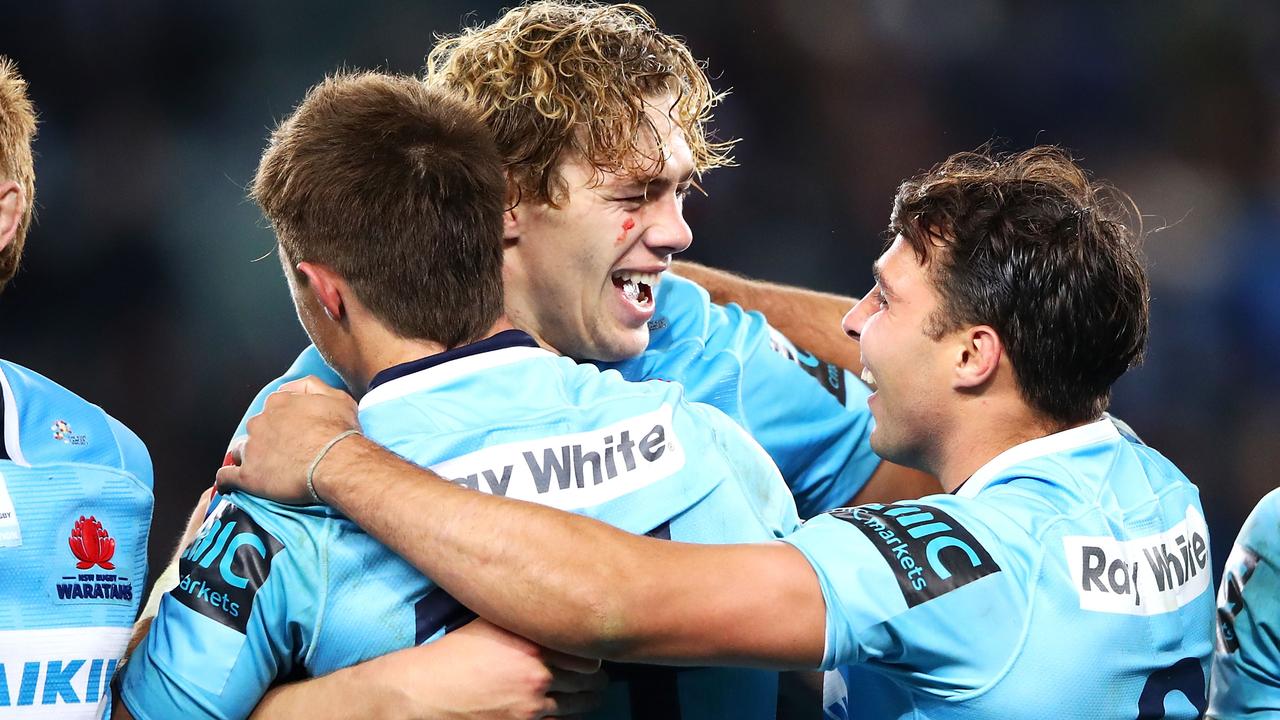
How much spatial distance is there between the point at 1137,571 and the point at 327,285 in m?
1.49

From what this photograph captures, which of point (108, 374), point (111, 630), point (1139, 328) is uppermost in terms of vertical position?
point (1139, 328)


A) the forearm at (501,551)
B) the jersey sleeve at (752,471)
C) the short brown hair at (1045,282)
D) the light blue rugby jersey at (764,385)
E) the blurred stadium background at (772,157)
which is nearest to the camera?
the forearm at (501,551)

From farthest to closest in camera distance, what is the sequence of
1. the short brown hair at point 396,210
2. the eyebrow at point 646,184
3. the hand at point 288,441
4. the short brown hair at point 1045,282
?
1. the eyebrow at point 646,184
2. the short brown hair at point 1045,282
3. the short brown hair at point 396,210
4. the hand at point 288,441

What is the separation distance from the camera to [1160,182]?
687 centimetres

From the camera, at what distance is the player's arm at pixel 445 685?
1.92m

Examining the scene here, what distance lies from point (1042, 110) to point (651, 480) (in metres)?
5.71

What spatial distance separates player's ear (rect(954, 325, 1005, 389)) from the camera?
2447 millimetres

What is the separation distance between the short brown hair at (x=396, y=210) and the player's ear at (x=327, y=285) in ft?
0.04

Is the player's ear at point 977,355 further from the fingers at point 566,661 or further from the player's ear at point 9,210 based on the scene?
the player's ear at point 9,210

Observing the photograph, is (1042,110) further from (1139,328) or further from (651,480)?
(651,480)

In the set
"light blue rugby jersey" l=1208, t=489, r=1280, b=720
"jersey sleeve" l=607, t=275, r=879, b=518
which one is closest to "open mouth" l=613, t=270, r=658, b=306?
"jersey sleeve" l=607, t=275, r=879, b=518

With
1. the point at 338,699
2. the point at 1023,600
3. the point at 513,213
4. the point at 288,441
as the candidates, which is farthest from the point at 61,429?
the point at 1023,600

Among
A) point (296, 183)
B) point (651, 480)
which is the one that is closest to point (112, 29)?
point (296, 183)

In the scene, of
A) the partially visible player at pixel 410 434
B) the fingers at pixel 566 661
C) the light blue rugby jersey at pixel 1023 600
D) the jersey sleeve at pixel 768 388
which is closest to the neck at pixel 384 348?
the partially visible player at pixel 410 434
